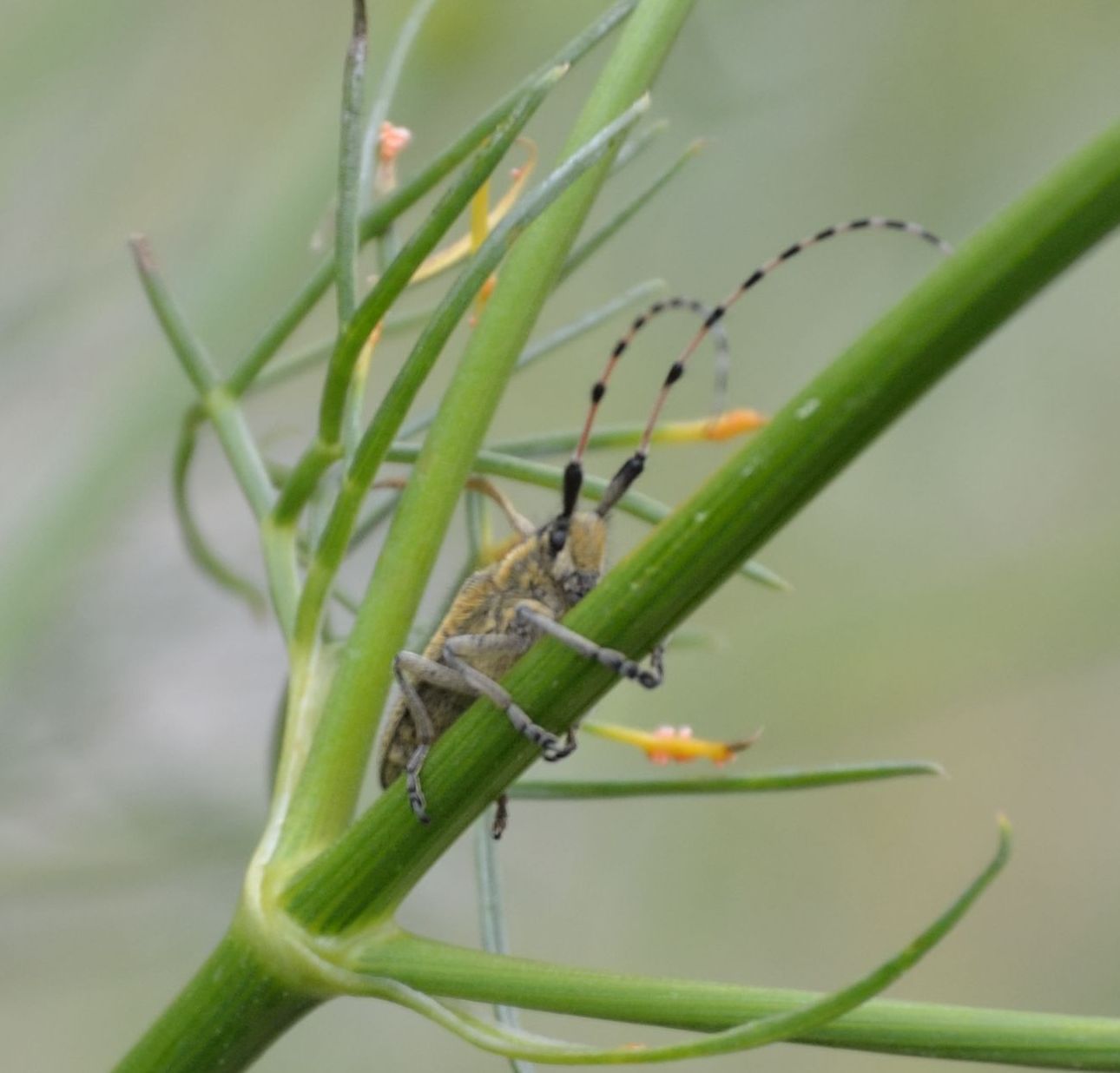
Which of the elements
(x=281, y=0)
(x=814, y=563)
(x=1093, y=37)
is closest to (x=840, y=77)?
(x=1093, y=37)

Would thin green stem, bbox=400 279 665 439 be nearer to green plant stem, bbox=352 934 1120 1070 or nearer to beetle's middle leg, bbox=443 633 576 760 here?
beetle's middle leg, bbox=443 633 576 760

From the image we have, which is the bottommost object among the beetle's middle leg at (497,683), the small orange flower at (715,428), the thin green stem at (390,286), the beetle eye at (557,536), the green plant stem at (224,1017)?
the green plant stem at (224,1017)

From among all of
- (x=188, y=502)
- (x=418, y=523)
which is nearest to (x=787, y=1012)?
(x=418, y=523)

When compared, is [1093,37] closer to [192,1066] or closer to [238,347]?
[238,347]

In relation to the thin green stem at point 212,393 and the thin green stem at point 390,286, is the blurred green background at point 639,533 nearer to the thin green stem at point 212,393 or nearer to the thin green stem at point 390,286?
the thin green stem at point 212,393

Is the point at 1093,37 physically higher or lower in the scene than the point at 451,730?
higher

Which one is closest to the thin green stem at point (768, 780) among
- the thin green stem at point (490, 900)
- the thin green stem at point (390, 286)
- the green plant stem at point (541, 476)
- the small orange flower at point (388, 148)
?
the thin green stem at point (490, 900)
